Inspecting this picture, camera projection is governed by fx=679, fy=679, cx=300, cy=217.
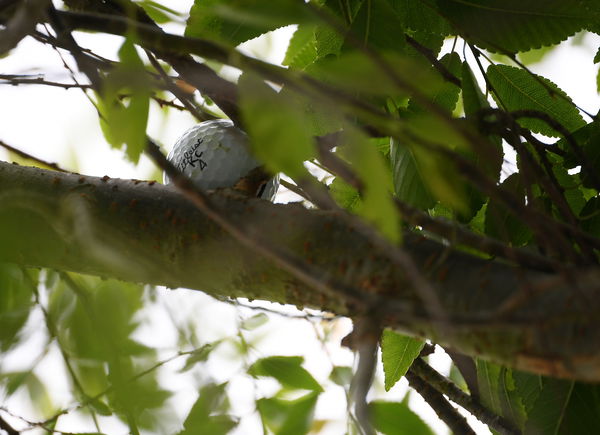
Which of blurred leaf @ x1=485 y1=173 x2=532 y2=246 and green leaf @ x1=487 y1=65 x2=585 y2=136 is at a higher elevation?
green leaf @ x1=487 y1=65 x2=585 y2=136

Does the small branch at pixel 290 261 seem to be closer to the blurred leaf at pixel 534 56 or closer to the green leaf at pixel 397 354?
the green leaf at pixel 397 354

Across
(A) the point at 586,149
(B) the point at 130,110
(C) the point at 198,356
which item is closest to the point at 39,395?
(C) the point at 198,356

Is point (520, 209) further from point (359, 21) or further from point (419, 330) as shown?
point (359, 21)

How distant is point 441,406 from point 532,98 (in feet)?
0.99

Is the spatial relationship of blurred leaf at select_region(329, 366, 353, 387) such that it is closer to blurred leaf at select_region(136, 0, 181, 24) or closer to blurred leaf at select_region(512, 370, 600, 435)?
blurred leaf at select_region(512, 370, 600, 435)

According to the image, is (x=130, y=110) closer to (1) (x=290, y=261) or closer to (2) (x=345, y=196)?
(1) (x=290, y=261)

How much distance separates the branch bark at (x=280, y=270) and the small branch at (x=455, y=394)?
28cm

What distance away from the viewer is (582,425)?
45 centimetres

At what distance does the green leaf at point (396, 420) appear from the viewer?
48 centimetres

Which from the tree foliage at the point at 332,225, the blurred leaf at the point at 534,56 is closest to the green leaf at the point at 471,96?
the tree foliage at the point at 332,225

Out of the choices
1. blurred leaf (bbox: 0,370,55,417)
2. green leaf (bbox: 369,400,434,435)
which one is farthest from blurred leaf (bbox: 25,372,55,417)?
green leaf (bbox: 369,400,434,435)

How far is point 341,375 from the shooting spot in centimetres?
64

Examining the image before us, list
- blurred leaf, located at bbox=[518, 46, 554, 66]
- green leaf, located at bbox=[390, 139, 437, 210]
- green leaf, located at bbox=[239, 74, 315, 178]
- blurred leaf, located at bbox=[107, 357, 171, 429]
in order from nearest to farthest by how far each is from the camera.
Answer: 1. green leaf, located at bbox=[239, 74, 315, 178]
2. blurred leaf, located at bbox=[107, 357, 171, 429]
3. green leaf, located at bbox=[390, 139, 437, 210]
4. blurred leaf, located at bbox=[518, 46, 554, 66]

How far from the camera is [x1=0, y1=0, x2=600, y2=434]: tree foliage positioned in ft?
0.82
